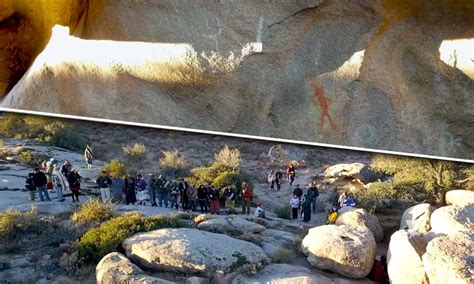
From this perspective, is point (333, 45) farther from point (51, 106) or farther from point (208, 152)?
point (51, 106)

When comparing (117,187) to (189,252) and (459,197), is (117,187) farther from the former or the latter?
(459,197)

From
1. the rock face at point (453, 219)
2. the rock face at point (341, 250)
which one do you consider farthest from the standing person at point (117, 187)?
the rock face at point (453, 219)

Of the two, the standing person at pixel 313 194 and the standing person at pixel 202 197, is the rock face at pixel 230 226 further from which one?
the standing person at pixel 313 194

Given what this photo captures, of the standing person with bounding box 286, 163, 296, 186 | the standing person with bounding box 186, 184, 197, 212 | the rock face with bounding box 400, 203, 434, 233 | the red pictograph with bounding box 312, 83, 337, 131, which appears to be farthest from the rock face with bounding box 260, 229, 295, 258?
the red pictograph with bounding box 312, 83, 337, 131

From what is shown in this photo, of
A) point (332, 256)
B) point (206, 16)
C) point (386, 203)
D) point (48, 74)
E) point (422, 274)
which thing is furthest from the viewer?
point (386, 203)

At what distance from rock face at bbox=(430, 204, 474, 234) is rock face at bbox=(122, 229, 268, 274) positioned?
4.31 ft

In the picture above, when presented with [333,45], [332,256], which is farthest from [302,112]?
[332,256]

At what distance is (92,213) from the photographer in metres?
3.53

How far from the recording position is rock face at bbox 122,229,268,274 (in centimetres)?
340

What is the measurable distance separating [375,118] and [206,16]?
109 centimetres

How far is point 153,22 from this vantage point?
2.85 meters

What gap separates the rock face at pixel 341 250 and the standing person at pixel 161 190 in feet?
3.49

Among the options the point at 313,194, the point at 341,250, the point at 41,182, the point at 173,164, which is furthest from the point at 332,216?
the point at 41,182

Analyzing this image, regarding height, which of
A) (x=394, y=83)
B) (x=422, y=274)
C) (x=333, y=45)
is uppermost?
(x=333, y=45)
